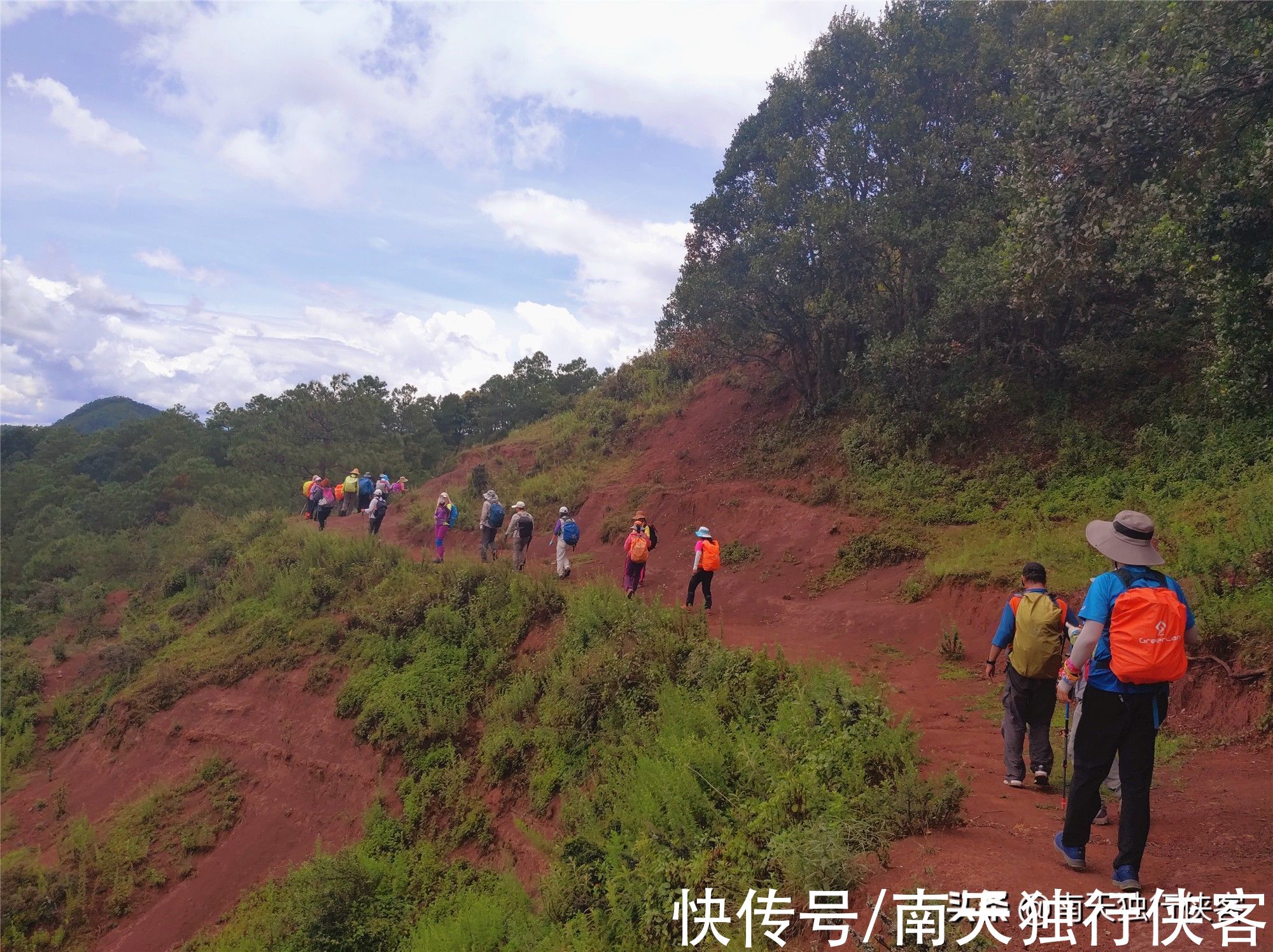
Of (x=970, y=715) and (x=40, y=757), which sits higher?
(x=970, y=715)

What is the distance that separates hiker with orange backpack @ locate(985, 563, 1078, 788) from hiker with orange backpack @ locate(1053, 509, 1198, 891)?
3.92 ft

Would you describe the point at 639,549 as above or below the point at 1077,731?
above

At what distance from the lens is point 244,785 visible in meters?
11.5

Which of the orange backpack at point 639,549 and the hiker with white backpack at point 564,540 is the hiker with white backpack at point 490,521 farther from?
the orange backpack at point 639,549

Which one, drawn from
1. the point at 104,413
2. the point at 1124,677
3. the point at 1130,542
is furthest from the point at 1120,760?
the point at 104,413

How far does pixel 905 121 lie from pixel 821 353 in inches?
223

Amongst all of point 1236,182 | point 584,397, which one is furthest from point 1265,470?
point 584,397

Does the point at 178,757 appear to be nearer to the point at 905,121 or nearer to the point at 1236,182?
the point at 1236,182

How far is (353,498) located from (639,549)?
18.0 m

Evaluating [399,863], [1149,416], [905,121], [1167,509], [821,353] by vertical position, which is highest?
[905,121]

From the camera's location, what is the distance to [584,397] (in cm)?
3234

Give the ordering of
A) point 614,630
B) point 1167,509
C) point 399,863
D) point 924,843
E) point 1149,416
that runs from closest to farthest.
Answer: point 924,843 < point 399,863 < point 614,630 < point 1167,509 < point 1149,416

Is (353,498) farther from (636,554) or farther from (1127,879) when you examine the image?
(1127,879)

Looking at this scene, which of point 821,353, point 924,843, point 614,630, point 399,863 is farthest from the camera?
point 821,353
